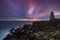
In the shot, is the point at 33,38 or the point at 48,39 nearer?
the point at 48,39

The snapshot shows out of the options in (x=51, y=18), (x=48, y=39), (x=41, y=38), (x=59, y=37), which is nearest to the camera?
(x=59, y=37)

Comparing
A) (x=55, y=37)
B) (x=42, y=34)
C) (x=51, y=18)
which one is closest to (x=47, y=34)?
(x=42, y=34)

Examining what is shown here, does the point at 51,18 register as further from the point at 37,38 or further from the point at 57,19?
the point at 37,38

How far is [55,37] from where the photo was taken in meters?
13.9

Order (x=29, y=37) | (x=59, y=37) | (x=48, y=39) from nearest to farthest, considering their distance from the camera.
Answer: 1. (x=59, y=37)
2. (x=48, y=39)
3. (x=29, y=37)

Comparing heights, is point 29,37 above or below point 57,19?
below

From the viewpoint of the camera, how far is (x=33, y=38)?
1653 cm

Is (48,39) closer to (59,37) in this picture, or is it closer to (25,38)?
(59,37)

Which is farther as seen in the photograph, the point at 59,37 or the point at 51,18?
the point at 51,18

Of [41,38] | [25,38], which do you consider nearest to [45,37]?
[41,38]

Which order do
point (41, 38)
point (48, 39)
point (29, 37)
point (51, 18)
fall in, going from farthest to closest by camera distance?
point (51, 18) < point (29, 37) < point (41, 38) < point (48, 39)

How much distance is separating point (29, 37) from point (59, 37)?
15.5ft

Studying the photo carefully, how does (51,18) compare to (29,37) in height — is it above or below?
above

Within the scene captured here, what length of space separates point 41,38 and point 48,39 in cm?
119
